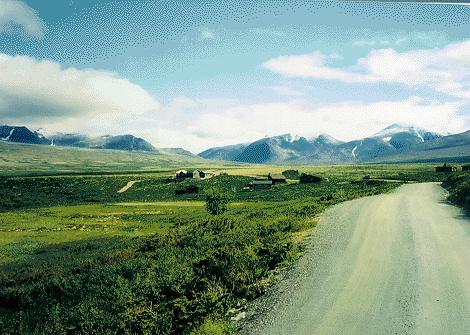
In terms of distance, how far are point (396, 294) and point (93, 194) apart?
103 meters

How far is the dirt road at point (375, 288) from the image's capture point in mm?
8578

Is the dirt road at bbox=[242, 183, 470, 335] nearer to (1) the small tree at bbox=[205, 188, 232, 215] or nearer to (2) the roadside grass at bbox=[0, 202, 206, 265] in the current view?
(1) the small tree at bbox=[205, 188, 232, 215]

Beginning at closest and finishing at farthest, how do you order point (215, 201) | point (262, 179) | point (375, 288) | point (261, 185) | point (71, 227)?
point (375, 288)
point (215, 201)
point (71, 227)
point (261, 185)
point (262, 179)

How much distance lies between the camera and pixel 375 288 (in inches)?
423

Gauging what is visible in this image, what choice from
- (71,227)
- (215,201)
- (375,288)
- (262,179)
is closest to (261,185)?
(262,179)

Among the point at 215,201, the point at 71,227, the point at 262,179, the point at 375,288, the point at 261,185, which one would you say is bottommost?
the point at 71,227

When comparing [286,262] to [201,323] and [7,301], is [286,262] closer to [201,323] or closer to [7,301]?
[201,323]

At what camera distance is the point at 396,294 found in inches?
403

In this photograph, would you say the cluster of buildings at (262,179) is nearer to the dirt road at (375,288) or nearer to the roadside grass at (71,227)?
the roadside grass at (71,227)

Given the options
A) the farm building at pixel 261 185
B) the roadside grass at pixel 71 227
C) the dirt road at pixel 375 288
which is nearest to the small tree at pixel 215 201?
the roadside grass at pixel 71 227

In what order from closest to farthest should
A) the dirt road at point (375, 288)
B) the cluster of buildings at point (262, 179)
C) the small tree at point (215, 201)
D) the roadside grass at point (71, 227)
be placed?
the dirt road at point (375, 288), the roadside grass at point (71, 227), the small tree at point (215, 201), the cluster of buildings at point (262, 179)

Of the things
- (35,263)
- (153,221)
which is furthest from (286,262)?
(153,221)

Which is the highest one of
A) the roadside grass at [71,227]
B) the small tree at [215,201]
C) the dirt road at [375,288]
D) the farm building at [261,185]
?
the dirt road at [375,288]

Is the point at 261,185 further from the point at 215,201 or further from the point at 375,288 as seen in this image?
the point at 375,288
